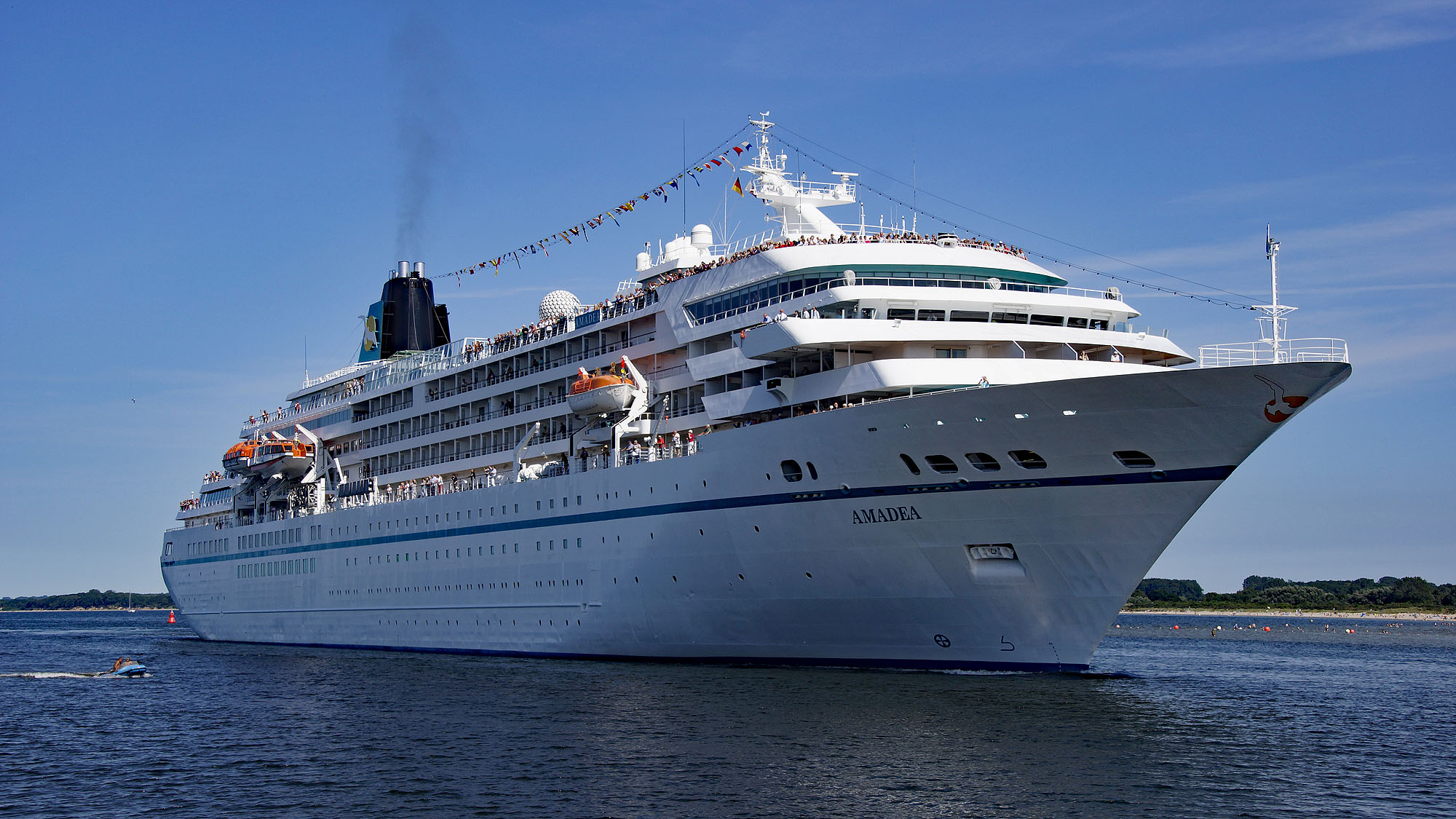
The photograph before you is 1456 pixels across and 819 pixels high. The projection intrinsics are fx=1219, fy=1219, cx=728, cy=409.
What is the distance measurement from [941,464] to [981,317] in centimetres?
491

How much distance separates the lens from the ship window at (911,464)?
2495 centimetres

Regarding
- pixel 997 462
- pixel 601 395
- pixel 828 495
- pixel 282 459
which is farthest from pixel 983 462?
pixel 282 459

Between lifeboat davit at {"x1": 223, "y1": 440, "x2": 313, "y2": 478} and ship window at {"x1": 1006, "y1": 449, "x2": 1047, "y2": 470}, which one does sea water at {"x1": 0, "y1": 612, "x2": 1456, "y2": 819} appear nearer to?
ship window at {"x1": 1006, "y1": 449, "x2": 1047, "y2": 470}

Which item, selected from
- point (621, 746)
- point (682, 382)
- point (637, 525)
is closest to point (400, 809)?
point (621, 746)

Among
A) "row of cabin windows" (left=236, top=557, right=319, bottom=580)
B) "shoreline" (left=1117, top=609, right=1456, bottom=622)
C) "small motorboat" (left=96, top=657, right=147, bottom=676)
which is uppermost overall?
"row of cabin windows" (left=236, top=557, right=319, bottom=580)

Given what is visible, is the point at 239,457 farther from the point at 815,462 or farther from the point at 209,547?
the point at 815,462

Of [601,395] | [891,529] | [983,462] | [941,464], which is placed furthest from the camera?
[601,395]

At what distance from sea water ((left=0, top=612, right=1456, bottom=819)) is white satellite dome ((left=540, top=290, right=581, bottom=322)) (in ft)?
40.6

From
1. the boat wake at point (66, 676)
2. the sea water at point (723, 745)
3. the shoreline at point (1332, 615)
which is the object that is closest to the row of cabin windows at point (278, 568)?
the boat wake at point (66, 676)

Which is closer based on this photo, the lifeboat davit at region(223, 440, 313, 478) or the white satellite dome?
the white satellite dome

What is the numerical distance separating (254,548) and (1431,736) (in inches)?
1732

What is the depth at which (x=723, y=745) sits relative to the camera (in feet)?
66.2

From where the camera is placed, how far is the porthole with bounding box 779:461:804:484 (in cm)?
2691

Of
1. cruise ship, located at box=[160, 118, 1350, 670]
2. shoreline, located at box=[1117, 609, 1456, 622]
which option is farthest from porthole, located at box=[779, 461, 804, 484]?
shoreline, located at box=[1117, 609, 1456, 622]
